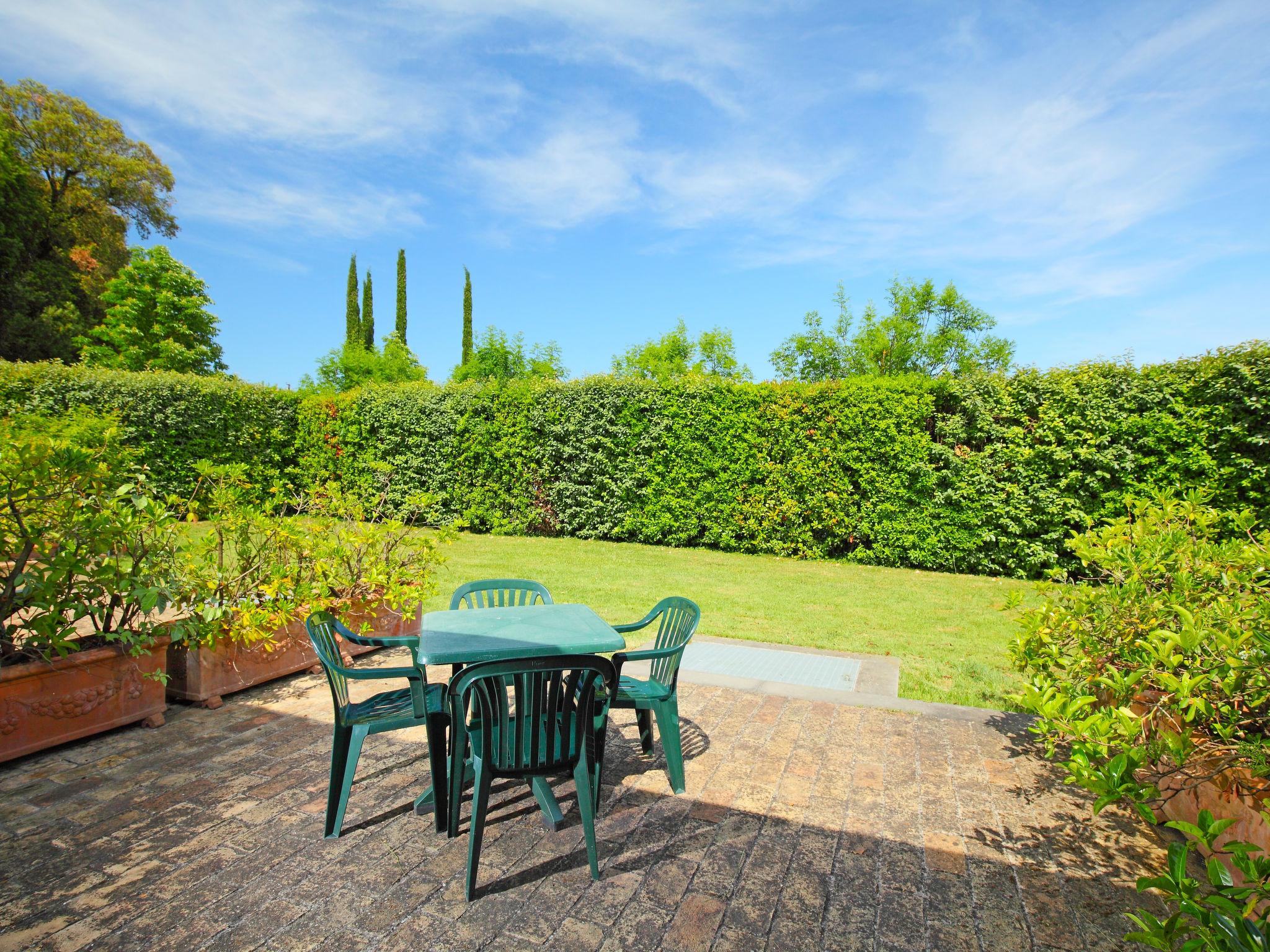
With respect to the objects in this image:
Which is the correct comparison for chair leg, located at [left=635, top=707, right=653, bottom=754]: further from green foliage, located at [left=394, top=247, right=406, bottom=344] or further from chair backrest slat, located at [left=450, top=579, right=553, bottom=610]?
green foliage, located at [left=394, top=247, right=406, bottom=344]

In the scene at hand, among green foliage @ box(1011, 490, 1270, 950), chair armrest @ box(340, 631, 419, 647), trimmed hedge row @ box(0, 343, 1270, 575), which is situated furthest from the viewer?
trimmed hedge row @ box(0, 343, 1270, 575)

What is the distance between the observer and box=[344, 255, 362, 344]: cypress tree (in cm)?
4997

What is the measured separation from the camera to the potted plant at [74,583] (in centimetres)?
372

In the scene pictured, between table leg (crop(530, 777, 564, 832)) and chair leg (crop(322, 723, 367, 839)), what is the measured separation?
82cm

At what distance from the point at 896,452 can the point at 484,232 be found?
1914 cm

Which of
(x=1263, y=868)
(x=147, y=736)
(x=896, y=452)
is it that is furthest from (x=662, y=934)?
(x=896, y=452)

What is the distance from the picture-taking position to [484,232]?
82.5 ft

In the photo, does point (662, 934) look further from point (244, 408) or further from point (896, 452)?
point (244, 408)

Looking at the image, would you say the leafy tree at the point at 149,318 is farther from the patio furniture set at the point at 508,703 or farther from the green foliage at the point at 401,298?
the patio furniture set at the point at 508,703

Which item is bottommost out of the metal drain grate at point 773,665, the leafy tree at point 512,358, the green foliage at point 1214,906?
the metal drain grate at point 773,665

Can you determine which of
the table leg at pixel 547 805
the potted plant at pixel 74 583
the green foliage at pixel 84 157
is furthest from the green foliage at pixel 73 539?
the green foliage at pixel 84 157

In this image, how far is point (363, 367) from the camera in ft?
127

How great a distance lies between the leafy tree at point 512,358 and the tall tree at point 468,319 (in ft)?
56.6

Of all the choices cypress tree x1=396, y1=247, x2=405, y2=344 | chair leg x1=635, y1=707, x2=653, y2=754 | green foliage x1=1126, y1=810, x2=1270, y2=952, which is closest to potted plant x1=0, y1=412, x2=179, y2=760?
chair leg x1=635, y1=707, x2=653, y2=754
